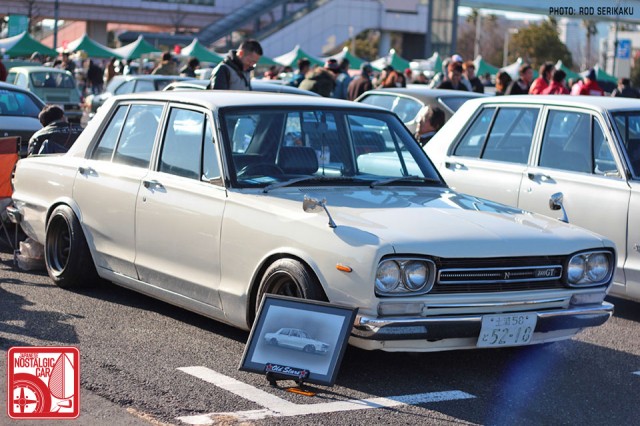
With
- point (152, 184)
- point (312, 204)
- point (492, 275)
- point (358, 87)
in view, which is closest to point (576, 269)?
point (492, 275)

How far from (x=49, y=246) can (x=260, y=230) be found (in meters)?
2.72

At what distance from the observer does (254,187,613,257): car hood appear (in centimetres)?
595

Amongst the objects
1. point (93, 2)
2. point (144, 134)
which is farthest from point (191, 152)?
point (93, 2)

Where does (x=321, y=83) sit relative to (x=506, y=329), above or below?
above

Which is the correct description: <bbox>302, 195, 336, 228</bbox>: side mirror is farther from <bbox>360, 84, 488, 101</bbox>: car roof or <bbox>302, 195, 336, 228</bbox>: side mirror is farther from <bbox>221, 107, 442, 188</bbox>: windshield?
<bbox>360, 84, 488, 101</bbox>: car roof

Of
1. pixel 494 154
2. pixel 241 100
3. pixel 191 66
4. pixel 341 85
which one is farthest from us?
pixel 191 66

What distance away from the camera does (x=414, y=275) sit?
5.89m

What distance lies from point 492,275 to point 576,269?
2.10 feet

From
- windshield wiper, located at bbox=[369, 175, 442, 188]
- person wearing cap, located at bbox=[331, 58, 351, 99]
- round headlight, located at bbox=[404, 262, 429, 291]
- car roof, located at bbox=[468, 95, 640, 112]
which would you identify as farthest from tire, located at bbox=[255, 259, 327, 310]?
person wearing cap, located at bbox=[331, 58, 351, 99]

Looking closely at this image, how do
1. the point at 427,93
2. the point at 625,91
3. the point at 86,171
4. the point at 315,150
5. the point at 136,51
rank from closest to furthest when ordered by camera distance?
the point at 315,150 → the point at 86,171 → the point at 427,93 → the point at 625,91 → the point at 136,51

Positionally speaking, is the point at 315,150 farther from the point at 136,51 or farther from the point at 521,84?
the point at 136,51

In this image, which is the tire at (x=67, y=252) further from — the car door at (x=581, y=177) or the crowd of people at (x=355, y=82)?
the car door at (x=581, y=177)

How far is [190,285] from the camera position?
7.00 meters

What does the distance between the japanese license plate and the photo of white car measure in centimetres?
87
